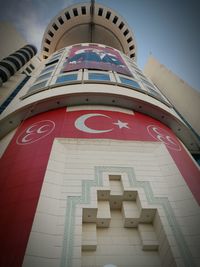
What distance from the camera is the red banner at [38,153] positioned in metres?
4.15

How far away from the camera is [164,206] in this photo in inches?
192

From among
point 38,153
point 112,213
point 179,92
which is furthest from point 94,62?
point 112,213

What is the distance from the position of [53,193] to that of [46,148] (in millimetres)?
1620

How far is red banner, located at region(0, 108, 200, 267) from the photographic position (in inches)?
163

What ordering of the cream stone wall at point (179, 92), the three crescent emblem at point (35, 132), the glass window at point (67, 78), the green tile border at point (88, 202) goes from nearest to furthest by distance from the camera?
1. the green tile border at point (88, 202)
2. the three crescent emblem at point (35, 132)
3. the glass window at point (67, 78)
4. the cream stone wall at point (179, 92)

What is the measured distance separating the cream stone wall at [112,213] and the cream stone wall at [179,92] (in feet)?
20.8

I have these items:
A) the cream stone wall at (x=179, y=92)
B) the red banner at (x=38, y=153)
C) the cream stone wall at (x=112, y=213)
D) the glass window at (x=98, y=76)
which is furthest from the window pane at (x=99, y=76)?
the cream stone wall at (x=112, y=213)

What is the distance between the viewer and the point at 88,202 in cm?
478

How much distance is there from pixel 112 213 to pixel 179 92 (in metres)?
10.6

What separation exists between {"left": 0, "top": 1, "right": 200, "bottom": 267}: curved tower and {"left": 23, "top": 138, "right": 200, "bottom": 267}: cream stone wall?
0.06 ft

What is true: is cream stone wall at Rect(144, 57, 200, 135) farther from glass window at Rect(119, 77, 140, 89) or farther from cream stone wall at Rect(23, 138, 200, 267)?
cream stone wall at Rect(23, 138, 200, 267)

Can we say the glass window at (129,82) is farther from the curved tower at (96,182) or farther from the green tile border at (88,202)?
the green tile border at (88,202)

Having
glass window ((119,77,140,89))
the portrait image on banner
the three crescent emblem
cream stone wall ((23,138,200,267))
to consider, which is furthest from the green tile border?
the portrait image on banner

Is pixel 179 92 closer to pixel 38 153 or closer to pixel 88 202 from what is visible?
pixel 38 153
